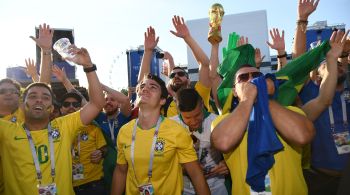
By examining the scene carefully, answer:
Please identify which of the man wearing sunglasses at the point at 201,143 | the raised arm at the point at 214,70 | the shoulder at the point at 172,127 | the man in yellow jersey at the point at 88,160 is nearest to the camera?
the shoulder at the point at 172,127

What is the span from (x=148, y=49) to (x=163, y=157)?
217 cm

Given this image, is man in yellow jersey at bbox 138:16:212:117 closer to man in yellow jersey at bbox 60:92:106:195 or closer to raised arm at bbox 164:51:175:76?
man in yellow jersey at bbox 60:92:106:195

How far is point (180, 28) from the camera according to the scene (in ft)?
16.1

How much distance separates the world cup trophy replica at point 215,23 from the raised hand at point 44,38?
7.75 feet

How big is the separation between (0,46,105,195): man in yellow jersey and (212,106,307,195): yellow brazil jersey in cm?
166

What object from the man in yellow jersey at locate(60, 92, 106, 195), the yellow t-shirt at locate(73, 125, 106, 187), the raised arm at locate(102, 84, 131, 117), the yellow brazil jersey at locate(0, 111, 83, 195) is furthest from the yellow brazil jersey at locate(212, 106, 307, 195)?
the yellow t-shirt at locate(73, 125, 106, 187)

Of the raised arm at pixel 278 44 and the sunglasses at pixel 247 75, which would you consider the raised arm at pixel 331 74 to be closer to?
the sunglasses at pixel 247 75

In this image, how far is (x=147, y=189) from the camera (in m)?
3.20

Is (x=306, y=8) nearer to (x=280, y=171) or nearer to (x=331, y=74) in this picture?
(x=331, y=74)

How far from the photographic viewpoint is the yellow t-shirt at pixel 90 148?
190 inches

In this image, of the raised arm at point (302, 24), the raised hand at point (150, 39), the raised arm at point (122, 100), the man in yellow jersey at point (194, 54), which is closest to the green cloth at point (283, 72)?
the raised arm at point (302, 24)

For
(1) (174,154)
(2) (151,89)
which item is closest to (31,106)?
(2) (151,89)

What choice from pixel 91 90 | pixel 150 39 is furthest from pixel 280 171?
pixel 150 39

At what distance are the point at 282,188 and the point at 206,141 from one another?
1475 mm
